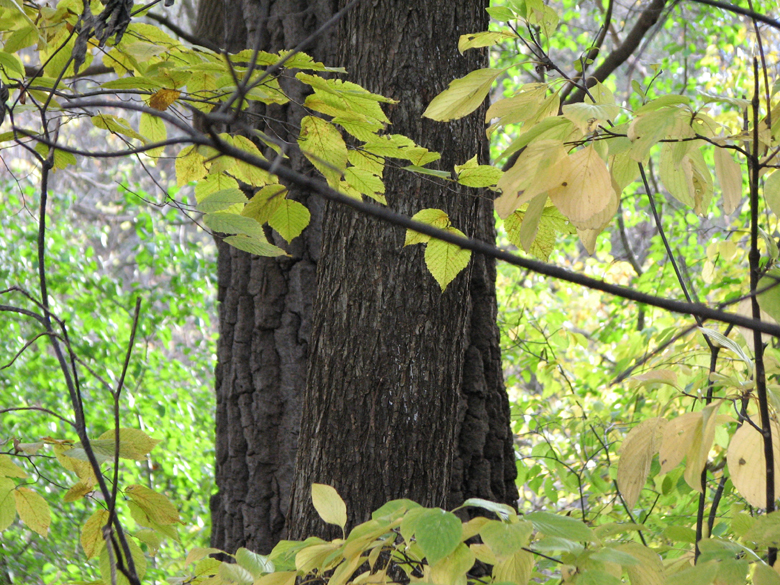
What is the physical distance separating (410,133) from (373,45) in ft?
0.71

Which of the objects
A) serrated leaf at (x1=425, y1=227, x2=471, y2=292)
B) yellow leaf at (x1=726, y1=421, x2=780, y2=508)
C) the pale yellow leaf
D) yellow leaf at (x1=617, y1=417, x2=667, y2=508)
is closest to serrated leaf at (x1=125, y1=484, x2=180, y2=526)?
serrated leaf at (x1=425, y1=227, x2=471, y2=292)

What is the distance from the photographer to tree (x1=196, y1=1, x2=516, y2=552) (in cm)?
116

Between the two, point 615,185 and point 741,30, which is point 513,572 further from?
point 741,30

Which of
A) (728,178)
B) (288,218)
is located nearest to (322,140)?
(288,218)

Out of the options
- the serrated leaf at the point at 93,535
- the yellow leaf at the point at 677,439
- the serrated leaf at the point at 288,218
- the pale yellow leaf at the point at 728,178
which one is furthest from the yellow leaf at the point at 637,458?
the serrated leaf at the point at 93,535

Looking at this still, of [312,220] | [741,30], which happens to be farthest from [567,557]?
[741,30]

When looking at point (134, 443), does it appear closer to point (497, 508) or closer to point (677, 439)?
point (497, 508)

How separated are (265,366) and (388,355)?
71 centimetres

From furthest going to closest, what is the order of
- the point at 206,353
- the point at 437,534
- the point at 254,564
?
the point at 206,353 < the point at 254,564 < the point at 437,534

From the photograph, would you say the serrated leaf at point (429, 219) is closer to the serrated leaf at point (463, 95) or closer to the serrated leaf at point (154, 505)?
the serrated leaf at point (463, 95)

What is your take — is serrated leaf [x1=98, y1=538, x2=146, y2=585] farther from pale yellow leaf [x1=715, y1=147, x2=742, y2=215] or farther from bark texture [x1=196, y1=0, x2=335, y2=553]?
pale yellow leaf [x1=715, y1=147, x2=742, y2=215]

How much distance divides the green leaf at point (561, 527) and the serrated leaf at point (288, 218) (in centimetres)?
Result: 58

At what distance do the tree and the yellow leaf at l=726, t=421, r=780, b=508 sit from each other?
50 cm

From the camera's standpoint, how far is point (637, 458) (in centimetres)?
87
